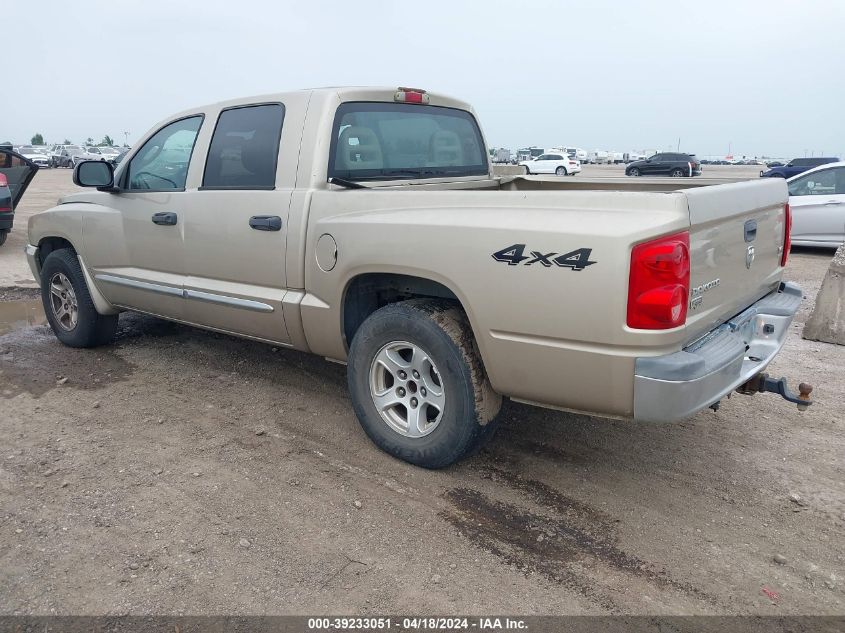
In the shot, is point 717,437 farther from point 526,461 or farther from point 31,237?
point 31,237

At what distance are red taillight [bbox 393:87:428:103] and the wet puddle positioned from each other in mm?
4261

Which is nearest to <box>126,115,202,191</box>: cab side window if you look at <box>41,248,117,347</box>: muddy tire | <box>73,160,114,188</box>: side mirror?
<box>73,160,114,188</box>: side mirror

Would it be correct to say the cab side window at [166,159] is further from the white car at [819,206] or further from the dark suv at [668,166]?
the dark suv at [668,166]

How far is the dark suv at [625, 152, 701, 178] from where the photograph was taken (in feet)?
109

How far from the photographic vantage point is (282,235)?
393cm

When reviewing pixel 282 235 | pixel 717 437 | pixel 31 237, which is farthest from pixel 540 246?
pixel 31 237

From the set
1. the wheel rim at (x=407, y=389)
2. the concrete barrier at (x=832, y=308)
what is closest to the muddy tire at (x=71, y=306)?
the wheel rim at (x=407, y=389)

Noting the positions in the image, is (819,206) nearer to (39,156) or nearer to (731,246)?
(731,246)

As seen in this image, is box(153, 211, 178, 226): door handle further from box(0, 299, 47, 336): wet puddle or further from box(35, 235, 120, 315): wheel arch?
box(0, 299, 47, 336): wet puddle

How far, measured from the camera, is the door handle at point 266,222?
3.94 metres

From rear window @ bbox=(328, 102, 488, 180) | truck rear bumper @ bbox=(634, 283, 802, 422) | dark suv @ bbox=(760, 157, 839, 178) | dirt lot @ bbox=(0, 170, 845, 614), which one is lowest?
dirt lot @ bbox=(0, 170, 845, 614)

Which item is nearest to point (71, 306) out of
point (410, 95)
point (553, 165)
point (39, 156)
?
point (410, 95)

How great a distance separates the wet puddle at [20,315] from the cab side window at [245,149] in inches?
125

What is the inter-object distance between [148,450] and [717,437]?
326cm
